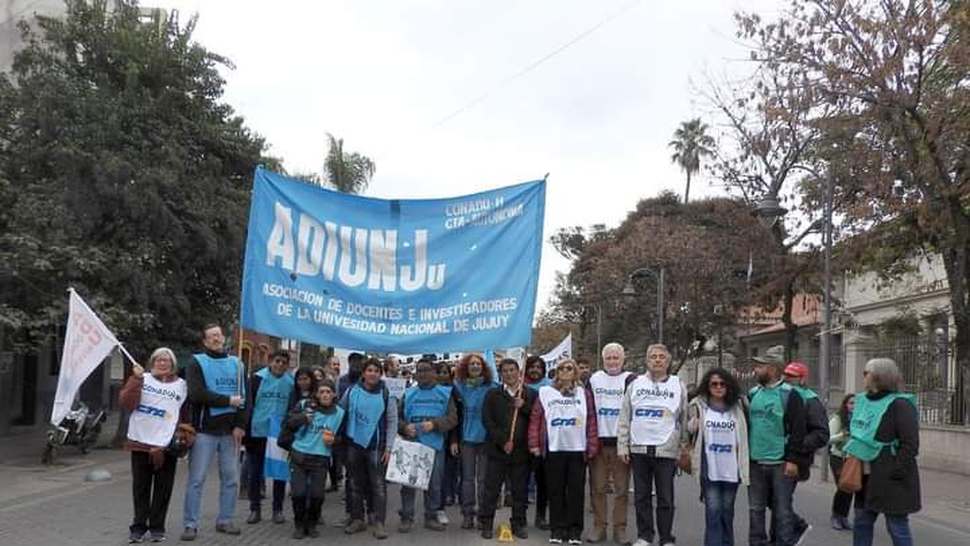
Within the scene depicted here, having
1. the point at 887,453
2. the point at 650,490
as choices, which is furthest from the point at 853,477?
the point at 650,490

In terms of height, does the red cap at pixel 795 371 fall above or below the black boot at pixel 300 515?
above

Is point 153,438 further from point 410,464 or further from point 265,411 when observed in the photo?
point 410,464

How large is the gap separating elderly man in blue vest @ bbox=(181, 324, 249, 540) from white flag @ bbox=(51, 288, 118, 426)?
2.81 feet

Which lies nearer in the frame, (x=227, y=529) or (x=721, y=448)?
(x=721, y=448)

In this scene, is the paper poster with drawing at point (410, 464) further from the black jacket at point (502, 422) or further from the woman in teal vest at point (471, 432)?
the black jacket at point (502, 422)

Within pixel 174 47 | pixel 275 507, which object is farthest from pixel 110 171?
pixel 275 507

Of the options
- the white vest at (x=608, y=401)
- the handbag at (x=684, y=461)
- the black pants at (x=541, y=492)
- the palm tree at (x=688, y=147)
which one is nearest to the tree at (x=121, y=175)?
the black pants at (x=541, y=492)

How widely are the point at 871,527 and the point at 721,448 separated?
126cm

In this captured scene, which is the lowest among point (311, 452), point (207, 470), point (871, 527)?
point (871, 527)

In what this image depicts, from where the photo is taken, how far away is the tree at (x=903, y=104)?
557 inches

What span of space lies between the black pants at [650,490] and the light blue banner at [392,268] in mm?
1465

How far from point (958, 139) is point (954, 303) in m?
3.22

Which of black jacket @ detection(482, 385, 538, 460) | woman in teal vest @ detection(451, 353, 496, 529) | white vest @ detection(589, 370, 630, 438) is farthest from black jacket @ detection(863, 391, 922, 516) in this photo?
woman in teal vest @ detection(451, 353, 496, 529)

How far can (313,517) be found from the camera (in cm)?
905
